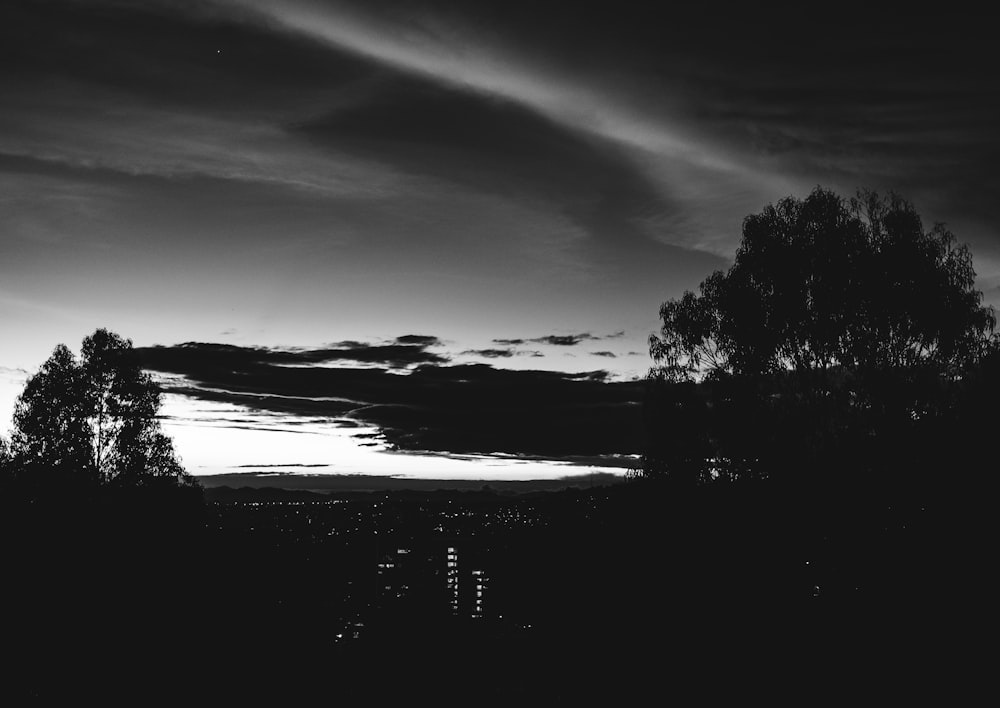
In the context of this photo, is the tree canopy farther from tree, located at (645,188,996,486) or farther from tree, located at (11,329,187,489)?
tree, located at (11,329,187,489)

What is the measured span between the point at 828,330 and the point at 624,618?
2377 cm

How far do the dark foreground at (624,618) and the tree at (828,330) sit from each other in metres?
2.55

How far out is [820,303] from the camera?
33.2 m

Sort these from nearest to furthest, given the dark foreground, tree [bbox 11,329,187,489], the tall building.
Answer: the dark foreground, tree [bbox 11,329,187,489], the tall building

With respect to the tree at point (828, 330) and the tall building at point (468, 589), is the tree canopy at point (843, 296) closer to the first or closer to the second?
the tree at point (828, 330)

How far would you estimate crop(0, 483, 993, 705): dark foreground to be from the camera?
2406cm

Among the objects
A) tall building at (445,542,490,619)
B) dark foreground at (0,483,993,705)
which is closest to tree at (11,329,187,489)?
dark foreground at (0,483,993,705)

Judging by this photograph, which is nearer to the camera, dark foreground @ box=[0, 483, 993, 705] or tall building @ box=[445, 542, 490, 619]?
dark foreground @ box=[0, 483, 993, 705]

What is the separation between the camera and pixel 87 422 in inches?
1601

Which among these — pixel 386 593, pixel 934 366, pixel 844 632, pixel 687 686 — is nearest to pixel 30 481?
pixel 687 686

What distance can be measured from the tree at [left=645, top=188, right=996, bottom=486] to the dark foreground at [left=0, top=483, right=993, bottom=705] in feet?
8.37

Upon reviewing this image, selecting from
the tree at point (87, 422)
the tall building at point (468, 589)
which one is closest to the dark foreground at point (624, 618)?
the tree at point (87, 422)

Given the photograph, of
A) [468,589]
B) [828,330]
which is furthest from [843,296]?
[468,589]

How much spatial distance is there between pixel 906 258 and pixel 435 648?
4613 cm
